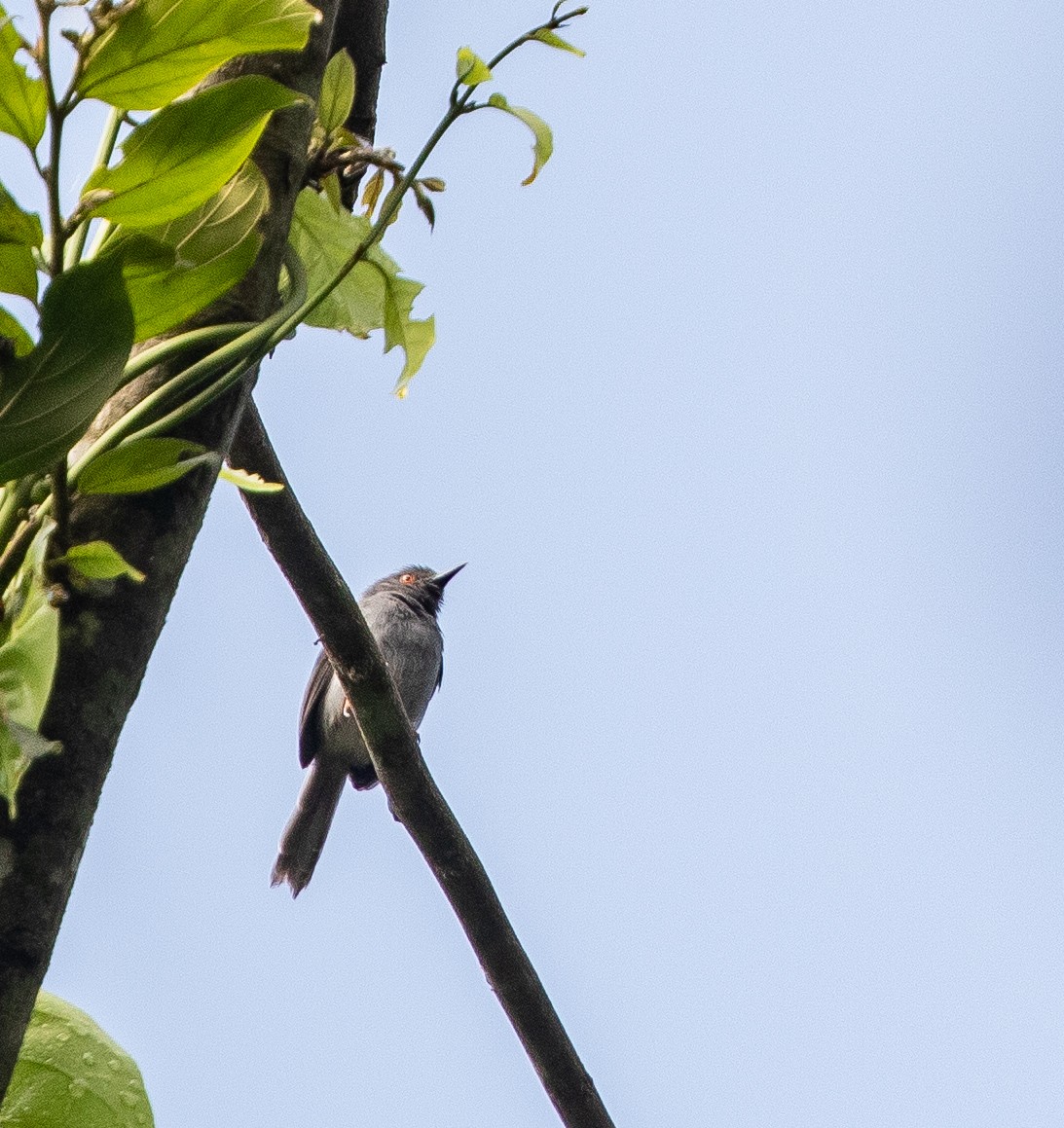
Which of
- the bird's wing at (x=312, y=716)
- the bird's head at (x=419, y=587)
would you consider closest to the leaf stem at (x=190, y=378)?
the bird's wing at (x=312, y=716)

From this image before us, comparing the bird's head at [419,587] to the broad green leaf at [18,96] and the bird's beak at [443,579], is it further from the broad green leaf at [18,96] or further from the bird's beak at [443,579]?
the broad green leaf at [18,96]

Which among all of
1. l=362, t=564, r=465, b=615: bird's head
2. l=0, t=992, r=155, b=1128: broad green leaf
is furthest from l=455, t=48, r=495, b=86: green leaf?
l=362, t=564, r=465, b=615: bird's head

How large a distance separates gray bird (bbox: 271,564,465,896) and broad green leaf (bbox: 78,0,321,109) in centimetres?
503

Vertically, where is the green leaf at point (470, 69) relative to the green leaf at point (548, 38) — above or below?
below

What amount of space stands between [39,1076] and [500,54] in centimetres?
77

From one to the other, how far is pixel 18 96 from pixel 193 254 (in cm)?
14

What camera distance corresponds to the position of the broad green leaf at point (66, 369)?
0.68m

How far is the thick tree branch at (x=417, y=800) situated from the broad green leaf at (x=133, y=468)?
3.52ft

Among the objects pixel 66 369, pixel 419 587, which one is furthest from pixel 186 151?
pixel 419 587

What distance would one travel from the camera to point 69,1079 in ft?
2.66

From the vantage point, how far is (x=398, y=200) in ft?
3.51

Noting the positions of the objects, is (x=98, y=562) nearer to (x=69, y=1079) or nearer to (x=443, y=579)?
(x=69, y=1079)

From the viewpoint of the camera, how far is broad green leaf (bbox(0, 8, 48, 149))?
28.9 inches

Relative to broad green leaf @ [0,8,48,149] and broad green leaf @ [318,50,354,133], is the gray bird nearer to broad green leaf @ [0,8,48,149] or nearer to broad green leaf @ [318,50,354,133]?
broad green leaf @ [318,50,354,133]
